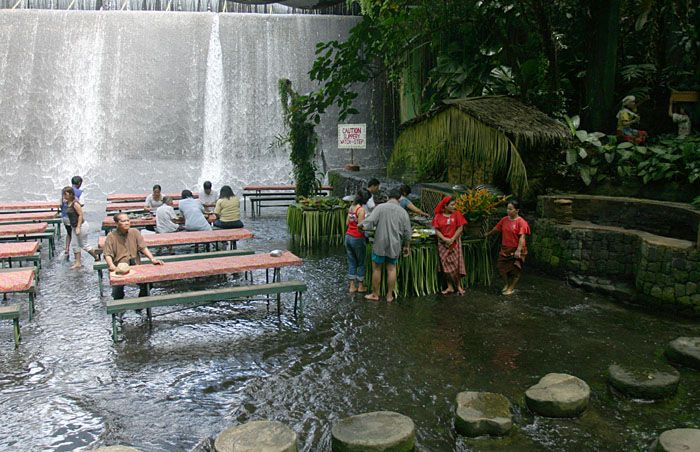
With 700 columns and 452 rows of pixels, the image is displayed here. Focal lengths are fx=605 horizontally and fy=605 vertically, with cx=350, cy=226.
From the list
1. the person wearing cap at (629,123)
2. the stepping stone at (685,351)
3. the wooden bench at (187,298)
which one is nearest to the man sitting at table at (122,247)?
the wooden bench at (187,298)

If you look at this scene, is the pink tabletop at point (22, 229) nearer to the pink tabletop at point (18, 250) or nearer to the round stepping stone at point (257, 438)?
the pink tabletop at point (18, 250)

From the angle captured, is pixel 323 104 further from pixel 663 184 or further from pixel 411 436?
pixel 411 436

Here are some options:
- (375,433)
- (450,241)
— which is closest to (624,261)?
(450,241)

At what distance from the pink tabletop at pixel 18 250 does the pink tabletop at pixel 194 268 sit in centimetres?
206

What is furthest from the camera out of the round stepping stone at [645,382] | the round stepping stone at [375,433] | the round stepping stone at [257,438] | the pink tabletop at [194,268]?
the pink tabletop at [194,268]

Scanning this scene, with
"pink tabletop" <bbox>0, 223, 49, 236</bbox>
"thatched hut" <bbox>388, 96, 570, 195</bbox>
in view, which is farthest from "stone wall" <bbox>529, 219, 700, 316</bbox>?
"pink tabletop" <bbox>0, 223, 49, 236</bbox>

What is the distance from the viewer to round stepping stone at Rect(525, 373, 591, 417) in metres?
4.71

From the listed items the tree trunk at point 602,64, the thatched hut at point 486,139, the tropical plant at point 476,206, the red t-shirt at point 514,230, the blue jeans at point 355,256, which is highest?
the tree trunk at point 602,64

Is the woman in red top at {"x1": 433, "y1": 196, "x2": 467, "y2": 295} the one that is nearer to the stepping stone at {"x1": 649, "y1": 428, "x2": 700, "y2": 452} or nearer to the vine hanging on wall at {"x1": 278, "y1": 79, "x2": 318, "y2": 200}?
the stepping stone at {"x1": 649, "y1": 428, "x2": 700, "y2": 452}

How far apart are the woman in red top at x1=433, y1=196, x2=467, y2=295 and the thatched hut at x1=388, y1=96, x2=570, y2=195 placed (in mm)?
1624

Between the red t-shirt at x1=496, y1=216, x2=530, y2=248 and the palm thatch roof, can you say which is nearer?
the red t-shirt at x1=496, y1=216, x2=530, y2=248

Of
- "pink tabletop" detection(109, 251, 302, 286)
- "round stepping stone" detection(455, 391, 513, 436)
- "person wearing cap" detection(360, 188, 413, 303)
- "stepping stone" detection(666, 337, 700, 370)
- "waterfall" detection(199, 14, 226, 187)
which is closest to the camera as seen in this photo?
"round stepping stone" detection(455, 391, 513, 436)

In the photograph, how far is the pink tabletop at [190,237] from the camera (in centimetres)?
882

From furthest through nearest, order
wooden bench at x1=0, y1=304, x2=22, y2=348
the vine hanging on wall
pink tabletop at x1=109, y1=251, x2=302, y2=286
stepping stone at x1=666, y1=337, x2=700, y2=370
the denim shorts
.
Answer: the vine hanging on wall → the denim shorts → pink tabletop at x1=109, y1=251, x2=302, y2=286 → wooden bench at x1=0, y1=304, x2=22, y2=348 → stepping stone at x1=666, y1=337, x2=700, y2=370
